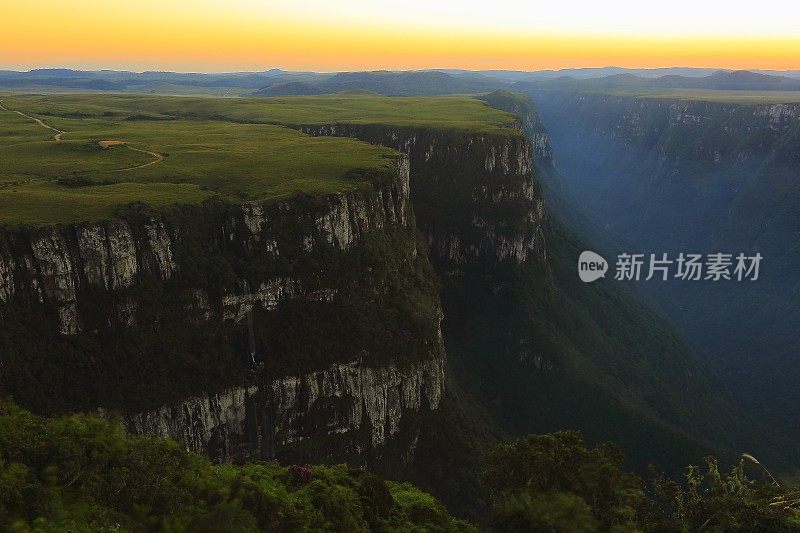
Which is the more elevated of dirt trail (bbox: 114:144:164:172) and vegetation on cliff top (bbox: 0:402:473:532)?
dirt trail (bbox: 114:144:164:172)

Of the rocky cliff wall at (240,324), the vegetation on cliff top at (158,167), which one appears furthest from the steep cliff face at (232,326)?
the vegetation on cliff top at (158,167)

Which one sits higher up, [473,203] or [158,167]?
[158,167]

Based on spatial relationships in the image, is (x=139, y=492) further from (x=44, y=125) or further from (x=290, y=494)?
(x=44, y=125)

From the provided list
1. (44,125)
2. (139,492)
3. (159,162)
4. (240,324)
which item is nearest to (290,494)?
(139,492)

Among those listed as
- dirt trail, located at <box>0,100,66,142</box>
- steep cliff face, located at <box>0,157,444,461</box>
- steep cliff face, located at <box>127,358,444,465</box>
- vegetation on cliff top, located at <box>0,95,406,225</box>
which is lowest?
steep cliff face, located at <box>127,358,444,465</box>

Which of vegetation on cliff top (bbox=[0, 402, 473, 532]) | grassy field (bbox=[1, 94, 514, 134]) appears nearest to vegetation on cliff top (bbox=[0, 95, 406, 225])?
grassy field (bbox=[1, 94, 514, 134])

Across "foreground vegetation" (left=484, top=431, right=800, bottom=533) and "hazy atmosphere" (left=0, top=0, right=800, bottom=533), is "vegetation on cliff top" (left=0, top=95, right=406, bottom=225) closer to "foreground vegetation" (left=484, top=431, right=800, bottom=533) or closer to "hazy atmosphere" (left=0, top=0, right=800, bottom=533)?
"hazy atmosphere" (left=0, top=0, right=800, bottom=533)

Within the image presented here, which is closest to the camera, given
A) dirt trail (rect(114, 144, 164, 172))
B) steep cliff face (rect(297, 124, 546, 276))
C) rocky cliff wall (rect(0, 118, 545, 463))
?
rocky cliff wall (rect(0, 118, 545, 463))
